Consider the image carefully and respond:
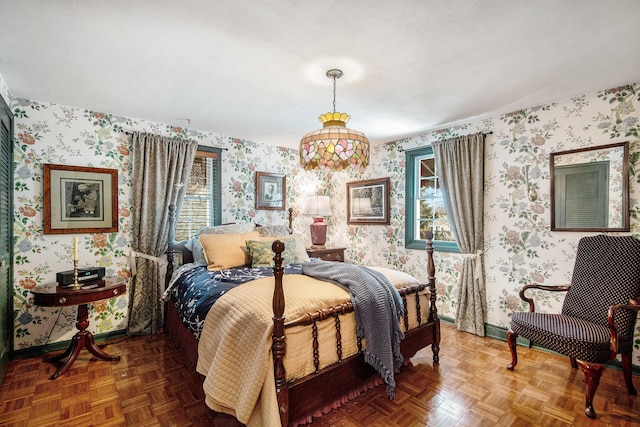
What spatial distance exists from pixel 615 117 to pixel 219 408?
12.2 feet

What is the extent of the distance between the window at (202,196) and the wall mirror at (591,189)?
370cm

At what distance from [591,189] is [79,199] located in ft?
15.8

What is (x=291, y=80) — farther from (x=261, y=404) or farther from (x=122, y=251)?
(x=122, y=251)

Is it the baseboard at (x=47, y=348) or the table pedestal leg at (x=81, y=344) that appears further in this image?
the baseboard at (x=47, y=348)

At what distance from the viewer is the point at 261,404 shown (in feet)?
5.37

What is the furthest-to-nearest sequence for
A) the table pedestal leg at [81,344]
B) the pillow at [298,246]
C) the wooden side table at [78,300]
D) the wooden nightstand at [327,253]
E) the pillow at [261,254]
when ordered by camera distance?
the wooden nightstand at [327,253] → the pillow at [298,246] → the pillow at [261,254] → the table pedestal leg at [81,344] → the wooden side table at [78,300]

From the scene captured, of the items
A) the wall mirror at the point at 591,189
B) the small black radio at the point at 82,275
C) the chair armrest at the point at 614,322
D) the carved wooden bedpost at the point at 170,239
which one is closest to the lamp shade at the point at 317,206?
the carved wooden bedpost at the point at 170,239

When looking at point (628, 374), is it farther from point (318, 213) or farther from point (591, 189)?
point (318, 213)

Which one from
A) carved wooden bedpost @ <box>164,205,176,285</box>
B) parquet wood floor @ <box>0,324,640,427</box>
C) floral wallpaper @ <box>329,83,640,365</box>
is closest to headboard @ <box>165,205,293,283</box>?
carved wooden bedpost @ <box>164,205,176,285</box>

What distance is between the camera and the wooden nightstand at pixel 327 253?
4.17 m

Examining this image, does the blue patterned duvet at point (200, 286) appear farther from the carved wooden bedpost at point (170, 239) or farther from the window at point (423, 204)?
the window at point (423, 204)

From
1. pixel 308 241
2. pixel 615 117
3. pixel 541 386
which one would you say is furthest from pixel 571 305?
pixel 308 241

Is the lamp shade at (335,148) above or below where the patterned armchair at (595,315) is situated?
above

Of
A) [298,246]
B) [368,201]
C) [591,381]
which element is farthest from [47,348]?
[591,381]
